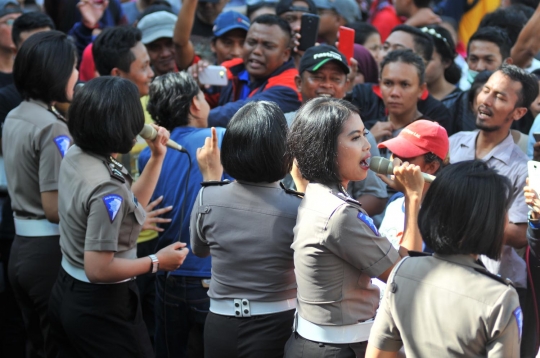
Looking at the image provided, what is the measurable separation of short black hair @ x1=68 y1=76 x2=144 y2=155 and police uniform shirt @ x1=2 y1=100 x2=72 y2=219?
0.51m

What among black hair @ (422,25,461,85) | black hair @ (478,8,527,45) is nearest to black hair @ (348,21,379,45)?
black hair @ (422,25,461,85)

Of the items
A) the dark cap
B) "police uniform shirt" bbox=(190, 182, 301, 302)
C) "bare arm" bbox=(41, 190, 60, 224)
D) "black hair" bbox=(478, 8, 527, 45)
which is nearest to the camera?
"police uniform shirt" bbox=(190, 182, 301, 302)

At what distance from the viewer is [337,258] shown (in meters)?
2.41

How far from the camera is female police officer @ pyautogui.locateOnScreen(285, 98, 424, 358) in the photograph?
2.38 meters

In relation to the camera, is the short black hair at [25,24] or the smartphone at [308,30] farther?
the smartphone at [308,30]

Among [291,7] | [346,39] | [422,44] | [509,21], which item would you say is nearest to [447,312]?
[346,39]

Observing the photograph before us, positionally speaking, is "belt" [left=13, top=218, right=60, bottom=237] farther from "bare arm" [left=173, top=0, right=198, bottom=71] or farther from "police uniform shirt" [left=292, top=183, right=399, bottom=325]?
"bare arm" [left=173, top=0, right=198, bottom=71]

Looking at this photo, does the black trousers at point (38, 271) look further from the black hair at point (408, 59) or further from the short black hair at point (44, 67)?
the black hair at point (408, 59)

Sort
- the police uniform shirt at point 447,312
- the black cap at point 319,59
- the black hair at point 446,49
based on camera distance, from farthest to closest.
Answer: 1. the black hair at point 446,49
2. the black cap at point 319,59
3. the police uniform shirt at point 447,312

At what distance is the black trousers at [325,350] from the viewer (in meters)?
2.43

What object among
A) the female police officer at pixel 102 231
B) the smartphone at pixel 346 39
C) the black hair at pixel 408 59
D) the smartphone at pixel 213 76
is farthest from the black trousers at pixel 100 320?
the smartphone at pixel 346 39

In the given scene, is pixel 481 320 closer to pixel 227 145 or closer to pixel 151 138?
pixel 227 145

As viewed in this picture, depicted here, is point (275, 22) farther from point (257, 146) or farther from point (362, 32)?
point (257, 146)

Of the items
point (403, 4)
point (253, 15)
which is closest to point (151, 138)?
point (253, 15)
